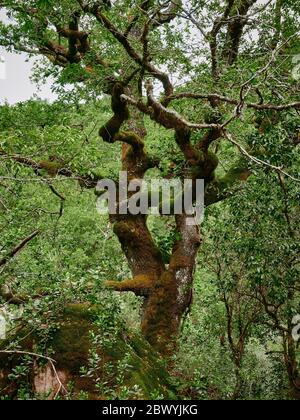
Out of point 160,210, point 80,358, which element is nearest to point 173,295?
point 160,210

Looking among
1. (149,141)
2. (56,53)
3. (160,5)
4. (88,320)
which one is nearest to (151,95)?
(160,5)

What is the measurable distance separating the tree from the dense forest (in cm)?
4

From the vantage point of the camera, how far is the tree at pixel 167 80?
795cm

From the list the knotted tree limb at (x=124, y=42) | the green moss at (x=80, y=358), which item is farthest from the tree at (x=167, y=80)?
the green moss at (x=80, y=358)

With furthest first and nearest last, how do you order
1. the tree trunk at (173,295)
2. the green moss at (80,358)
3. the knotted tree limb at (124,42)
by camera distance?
1. the tree trunk at (173,295)
2. the knotted tree limb at (124,42)
3. the green moss at (80,358)

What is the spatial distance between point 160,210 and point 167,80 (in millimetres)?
2684

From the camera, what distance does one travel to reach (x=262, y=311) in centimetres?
852

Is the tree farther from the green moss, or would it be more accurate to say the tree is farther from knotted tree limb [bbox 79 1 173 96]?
the green moss

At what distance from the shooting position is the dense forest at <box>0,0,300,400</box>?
18.7 feet

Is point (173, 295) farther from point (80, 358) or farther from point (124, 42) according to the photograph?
point (124, 42)

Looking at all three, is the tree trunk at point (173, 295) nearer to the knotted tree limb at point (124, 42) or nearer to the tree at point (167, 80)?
the tree at point (167, 80)

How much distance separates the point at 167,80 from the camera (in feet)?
29.9

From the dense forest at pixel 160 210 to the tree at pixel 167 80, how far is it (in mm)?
39
